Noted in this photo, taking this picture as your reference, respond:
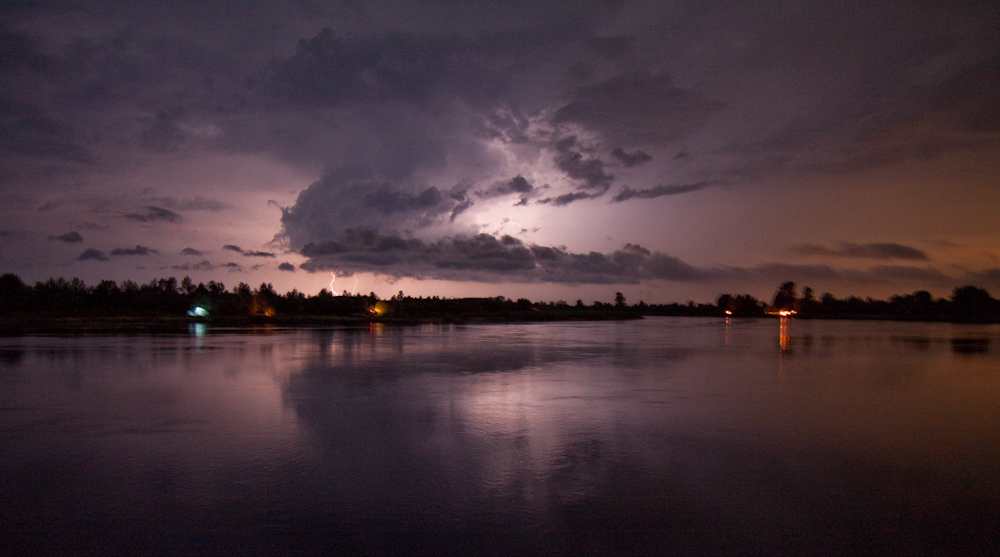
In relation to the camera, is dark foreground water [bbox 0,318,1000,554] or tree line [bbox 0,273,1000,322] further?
tree line [bbox 0,273,1000,322]

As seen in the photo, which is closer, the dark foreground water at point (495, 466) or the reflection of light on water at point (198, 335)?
the dark foreground water at point (495, 466)

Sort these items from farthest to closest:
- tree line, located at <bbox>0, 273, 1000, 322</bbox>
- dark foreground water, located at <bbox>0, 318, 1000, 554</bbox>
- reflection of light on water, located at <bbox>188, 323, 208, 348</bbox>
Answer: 1. tree line, located at <bbox>0, 273, 1000, 322</bbox>
2. reflection of light on water, located at <bbox>188, 323, 208, 348</bbox>
3. dark foreground water, located at <bbox>0, 318, 1000, 554</bbox>

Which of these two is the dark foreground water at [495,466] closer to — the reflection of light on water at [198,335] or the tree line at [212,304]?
the reflection of light on water at [198,335]

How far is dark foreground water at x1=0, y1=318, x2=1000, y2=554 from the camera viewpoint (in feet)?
18.9

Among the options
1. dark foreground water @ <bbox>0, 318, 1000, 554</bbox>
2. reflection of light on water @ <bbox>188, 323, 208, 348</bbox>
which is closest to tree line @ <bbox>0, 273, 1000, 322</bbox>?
reflection of light on water @ <bbox>188, 323, 208, 348</bbox>

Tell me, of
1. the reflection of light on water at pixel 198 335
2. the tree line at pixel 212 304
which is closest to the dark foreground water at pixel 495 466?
the reflection of light on water at pixel 198 335

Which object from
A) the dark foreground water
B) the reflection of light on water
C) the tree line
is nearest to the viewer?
the dark foreground water

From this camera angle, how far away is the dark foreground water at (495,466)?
18.9 ft

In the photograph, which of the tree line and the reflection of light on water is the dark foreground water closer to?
the reflection of light on water

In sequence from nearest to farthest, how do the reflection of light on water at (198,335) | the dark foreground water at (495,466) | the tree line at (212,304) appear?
the dark foreground water at (495,466) → the reflection of light on water at (198,335) → the tree line at (212,304)

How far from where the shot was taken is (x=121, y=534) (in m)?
5.77

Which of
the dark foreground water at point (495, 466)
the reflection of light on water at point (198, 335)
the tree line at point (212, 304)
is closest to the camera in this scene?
the dark foreground water at point (495, 466)

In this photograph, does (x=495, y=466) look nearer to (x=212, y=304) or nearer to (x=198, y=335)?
(x=198, y=335)

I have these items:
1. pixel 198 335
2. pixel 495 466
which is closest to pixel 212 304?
pixel 198 335
